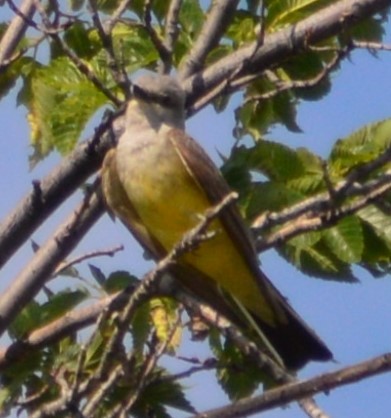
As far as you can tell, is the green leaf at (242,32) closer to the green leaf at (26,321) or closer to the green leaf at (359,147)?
the green leaf at (359,147)

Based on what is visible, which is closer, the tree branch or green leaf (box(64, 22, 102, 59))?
the tree branch

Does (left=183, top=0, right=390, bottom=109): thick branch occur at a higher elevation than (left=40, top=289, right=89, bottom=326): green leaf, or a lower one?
higher

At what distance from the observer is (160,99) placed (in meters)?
5.12

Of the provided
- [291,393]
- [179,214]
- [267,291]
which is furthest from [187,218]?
[291,393]

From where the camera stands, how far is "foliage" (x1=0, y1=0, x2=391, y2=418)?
163 inches

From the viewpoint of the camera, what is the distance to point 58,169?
4.42 metres

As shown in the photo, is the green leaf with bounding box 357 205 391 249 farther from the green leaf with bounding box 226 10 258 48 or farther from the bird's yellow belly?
the green leaf with bounding box 226 10 258 48

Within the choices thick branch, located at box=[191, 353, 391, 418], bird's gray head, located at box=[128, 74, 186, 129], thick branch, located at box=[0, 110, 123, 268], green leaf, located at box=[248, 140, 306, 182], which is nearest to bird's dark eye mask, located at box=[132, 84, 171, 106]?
bird's gray head, located at box=[128, 74, 186, 129]

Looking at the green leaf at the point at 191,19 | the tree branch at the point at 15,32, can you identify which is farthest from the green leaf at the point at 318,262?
the tree branch at the point at 15,32

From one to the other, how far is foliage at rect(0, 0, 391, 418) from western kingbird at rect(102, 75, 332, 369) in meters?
0.24

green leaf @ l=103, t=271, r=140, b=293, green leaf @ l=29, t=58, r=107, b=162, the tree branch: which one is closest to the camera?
green leaf @ l=103, t=271, r=140, b=293

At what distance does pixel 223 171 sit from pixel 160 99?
70 centimetres

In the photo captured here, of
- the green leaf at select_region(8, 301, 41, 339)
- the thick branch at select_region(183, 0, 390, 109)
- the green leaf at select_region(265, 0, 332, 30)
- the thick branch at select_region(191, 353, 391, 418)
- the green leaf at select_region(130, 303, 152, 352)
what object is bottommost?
the thick branch at select_region(191, 353, 391, 418)

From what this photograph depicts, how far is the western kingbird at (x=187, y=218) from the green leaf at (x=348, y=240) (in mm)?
557
